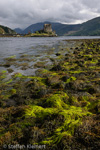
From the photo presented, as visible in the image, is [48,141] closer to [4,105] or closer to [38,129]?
[38,129]

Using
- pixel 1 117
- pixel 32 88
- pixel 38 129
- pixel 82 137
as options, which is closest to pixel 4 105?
pixel 1 117

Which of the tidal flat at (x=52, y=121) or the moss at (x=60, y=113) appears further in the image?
the moss at (x=60, y=113)

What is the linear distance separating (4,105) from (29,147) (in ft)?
10.7

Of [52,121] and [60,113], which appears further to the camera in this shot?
[60,113]

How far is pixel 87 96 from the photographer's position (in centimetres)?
647

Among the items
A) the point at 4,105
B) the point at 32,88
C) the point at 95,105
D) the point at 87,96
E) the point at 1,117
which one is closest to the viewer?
the point at 1,117

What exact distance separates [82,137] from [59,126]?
830mm

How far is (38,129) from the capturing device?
12.6 feet

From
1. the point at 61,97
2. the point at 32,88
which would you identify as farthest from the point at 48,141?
the point at 32,88

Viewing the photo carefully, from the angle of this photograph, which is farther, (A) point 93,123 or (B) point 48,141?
(A) point 93,123

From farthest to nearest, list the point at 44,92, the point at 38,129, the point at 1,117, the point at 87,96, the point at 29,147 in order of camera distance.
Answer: the point at 44,92 → the point at 87,96 → the point at 1,117 → the point at 38,129 → the point at 29,147

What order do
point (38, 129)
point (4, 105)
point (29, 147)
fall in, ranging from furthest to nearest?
point (4, 105) < point (38, 129) < point (29, 147)

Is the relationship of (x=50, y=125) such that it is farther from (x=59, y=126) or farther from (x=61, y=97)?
(x=61, y=97)

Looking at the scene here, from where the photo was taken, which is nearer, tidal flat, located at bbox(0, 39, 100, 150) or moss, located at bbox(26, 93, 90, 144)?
tidal flat, located at bbox(0, 39, 100, 150)
